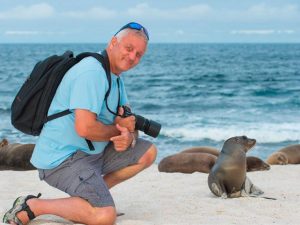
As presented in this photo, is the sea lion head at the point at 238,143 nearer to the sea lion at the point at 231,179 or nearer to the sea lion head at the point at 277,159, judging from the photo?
the sea lion at the point at 231,179

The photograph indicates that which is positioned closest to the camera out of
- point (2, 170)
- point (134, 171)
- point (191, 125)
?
point (134, 171)

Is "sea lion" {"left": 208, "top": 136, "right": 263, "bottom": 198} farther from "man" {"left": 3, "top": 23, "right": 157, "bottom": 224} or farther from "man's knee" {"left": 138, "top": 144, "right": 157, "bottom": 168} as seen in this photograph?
"man" {"left": 3, "top": 23, "right": 157, "bottom": 224}

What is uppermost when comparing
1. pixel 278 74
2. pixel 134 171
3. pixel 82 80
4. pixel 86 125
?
pixel 82 80

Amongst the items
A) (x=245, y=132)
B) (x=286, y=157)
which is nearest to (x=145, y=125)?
(x=286, y=157)

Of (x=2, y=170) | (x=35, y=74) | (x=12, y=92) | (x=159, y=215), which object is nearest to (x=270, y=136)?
(x=2, y=170)

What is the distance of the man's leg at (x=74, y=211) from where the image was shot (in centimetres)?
442

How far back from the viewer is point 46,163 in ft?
14.6

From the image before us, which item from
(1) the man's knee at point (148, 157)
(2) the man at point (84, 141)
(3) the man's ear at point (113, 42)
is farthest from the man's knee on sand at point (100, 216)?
(3) the man's ear at point (113, 42)

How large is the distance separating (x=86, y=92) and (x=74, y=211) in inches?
35.7

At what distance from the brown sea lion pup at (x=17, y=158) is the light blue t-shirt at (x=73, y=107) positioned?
4079mm

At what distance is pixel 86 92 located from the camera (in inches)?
165

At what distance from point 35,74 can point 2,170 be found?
4.45m

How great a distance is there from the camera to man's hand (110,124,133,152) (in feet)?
14.5

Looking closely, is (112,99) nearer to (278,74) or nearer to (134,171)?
(134,171)
